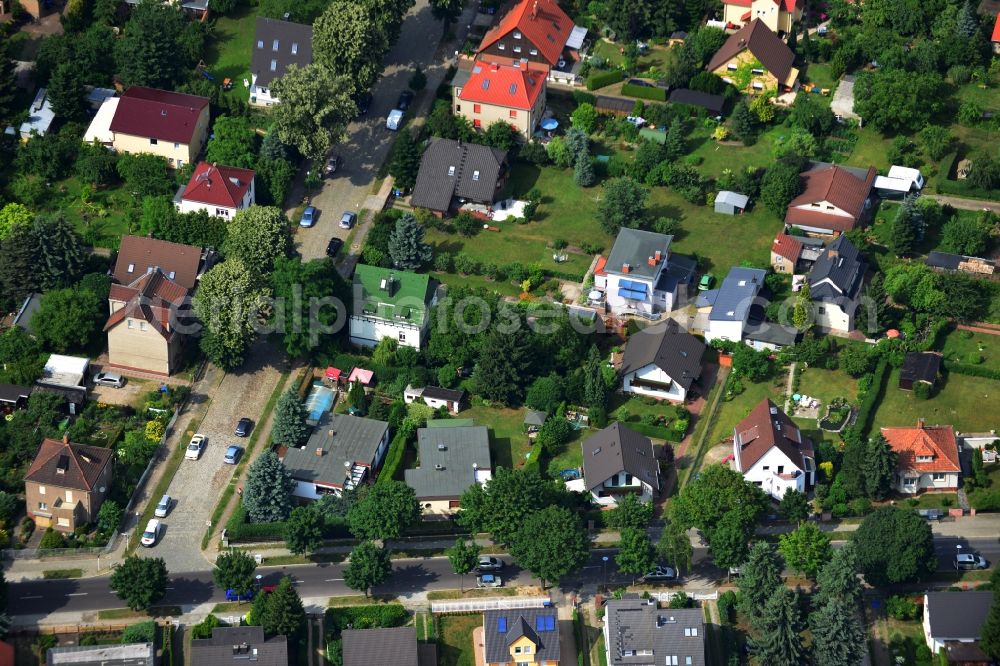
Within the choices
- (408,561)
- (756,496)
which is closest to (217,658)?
(408,561)

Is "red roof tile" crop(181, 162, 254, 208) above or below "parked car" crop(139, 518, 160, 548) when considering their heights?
above

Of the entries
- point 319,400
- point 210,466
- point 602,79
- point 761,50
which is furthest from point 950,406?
point 210,466

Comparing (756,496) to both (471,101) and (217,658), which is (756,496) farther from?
(471,101)

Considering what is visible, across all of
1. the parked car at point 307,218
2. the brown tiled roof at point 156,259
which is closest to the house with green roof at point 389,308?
the parked car at point 307,218

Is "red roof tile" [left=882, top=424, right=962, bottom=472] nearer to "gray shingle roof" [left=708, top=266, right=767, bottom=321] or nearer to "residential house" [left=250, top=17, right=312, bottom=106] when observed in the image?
"gray shingle roof" [left=708, top=266, right=767, bottom=321]

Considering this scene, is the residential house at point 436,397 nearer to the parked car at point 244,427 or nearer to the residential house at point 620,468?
the residential house at point 620,468

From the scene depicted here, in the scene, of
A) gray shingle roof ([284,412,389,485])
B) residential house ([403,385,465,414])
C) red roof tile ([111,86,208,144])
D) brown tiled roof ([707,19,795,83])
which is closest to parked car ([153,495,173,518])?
gray shingle roof ([284,412,389,485])

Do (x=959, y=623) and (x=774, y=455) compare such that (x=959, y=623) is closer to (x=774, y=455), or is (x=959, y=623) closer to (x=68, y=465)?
(x=774, y=455)
